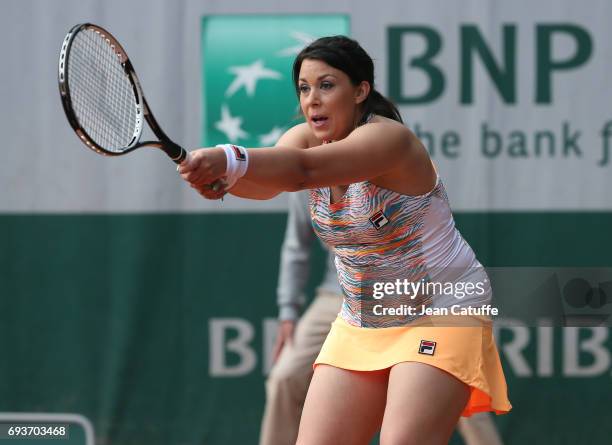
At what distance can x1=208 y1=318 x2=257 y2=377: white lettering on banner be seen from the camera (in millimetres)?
4832

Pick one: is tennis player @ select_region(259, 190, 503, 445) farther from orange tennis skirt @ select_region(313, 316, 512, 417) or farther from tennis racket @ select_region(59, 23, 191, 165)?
tennis racket @ select_region(59, 23, 191, 165)

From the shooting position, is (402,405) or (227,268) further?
(227,268)

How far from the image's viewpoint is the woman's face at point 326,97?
120 inches

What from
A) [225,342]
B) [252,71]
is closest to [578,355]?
[225,342]

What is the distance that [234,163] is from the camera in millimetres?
2684

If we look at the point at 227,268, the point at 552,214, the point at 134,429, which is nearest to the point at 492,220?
the point at 552,214

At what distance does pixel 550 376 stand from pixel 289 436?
119 cm

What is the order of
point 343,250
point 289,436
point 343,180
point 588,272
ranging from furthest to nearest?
point 588,272 < point 289,436 < point 343,250 < point 343,180

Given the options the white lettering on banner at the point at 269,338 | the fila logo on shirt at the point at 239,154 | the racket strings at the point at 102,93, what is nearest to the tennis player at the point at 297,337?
the white lettering on banner at the point at 269,338

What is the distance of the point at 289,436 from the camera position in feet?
14.4

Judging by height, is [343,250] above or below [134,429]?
above

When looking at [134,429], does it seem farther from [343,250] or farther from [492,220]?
[343,250]

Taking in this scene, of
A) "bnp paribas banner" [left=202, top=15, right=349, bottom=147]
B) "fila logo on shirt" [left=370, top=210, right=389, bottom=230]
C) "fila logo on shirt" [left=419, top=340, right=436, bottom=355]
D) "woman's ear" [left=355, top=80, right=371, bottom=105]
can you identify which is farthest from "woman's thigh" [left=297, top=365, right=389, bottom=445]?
"bnp paribas banner" [left=202, top=15, right=349, bottom=147]

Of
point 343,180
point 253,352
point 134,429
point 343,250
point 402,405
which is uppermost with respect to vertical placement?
point 343,180
